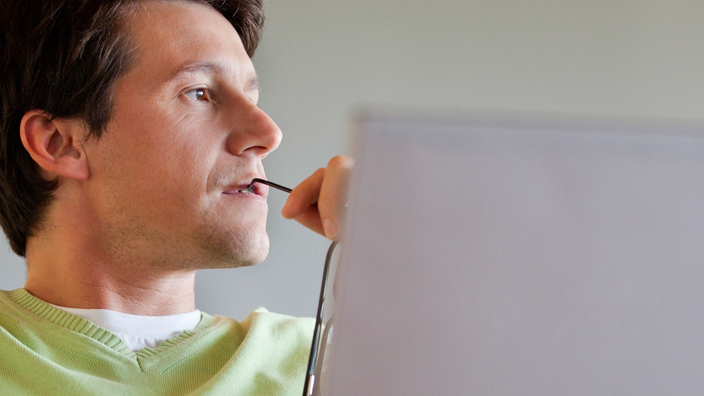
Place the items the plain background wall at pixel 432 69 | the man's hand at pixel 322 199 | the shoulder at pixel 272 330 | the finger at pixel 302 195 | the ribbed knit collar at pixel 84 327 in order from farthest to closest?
the plain background wall at pixel 432 69 → the shoulder at pixel 272 330 → the ribbed knit collar at pixel 84 327 → the finger at pixel 302 195 → the man's hand at pixel 322 199

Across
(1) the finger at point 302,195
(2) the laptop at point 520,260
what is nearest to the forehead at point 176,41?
(1) the finger at point 302,195

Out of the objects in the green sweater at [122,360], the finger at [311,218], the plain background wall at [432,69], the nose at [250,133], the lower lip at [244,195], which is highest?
the plain background wall at [432,69]

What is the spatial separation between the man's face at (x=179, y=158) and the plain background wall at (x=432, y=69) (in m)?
0.58

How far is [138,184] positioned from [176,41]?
0.28 m

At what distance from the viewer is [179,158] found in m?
1.02

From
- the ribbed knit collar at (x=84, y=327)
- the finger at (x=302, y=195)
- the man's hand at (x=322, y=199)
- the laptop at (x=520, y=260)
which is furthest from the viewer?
the ribbed knit collar at (x=84, y=327)

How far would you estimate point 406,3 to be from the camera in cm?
179

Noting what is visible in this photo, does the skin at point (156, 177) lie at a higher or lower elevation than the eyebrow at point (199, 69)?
lower

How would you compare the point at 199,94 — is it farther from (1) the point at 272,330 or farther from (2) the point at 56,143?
(1) the point at 272,330

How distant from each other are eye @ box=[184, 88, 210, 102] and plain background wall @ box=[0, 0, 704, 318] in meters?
0.59

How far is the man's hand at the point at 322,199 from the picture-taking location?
2.15 feet

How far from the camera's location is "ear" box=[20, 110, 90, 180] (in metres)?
1.06

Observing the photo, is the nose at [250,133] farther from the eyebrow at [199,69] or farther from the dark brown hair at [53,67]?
the dark brown hair at [53,67]

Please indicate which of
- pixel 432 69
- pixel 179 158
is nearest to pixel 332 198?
pixel 179 158
